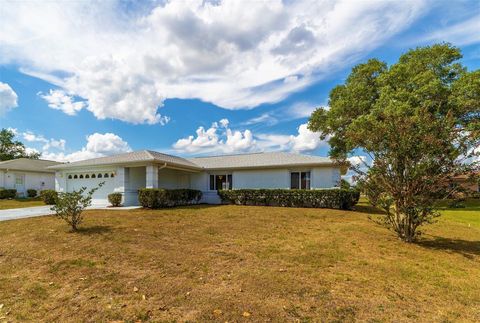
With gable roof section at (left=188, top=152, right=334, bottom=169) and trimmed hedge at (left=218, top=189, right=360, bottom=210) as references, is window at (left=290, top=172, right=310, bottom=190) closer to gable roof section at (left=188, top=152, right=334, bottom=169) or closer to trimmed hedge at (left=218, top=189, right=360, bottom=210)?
gable roof section at (left=188, top=152, right=334, bottom=169)

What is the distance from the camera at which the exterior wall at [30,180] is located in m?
25.1

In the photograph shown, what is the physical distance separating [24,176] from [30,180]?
73 cm

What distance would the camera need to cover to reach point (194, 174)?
70.4 feet

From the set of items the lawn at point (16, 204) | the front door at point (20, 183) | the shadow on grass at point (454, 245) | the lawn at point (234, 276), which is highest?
the front door at point (20, 183)

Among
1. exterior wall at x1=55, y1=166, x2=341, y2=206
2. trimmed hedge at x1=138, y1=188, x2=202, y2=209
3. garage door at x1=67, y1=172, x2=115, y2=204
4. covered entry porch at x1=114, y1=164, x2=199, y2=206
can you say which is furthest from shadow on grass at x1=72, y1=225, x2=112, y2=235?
garage door at x1=67, y1=172, x2=115, y2=204

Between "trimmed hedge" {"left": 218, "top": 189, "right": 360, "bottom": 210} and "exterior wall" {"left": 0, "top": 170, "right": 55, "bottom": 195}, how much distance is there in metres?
22.6

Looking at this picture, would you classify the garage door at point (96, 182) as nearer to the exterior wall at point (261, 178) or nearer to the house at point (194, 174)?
the house at point (194, 174)

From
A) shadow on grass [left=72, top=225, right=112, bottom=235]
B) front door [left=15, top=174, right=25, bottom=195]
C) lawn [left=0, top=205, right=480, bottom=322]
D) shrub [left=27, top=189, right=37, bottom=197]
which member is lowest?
lawn [left=0, top=205, right=480, bottom=322]

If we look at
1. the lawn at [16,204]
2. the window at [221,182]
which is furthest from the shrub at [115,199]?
the window at [221,182]

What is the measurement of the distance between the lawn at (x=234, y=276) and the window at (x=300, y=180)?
9.38 metres

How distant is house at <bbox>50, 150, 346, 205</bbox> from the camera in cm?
1681

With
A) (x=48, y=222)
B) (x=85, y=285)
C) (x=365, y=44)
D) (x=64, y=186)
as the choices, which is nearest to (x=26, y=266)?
(x=85, y=285)

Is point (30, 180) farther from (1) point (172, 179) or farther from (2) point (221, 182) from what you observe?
(2) point (221, 182)

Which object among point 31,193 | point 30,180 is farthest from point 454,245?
point 30,180
